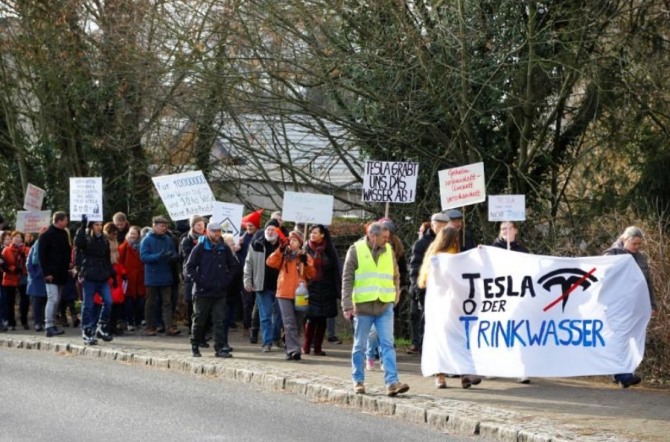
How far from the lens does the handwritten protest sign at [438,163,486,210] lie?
664 inches

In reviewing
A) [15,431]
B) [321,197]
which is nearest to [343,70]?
[321,197]

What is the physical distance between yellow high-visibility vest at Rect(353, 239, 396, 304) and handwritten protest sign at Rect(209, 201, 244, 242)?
23.5 feet

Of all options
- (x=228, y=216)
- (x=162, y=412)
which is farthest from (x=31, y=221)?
(x=162, y=412)

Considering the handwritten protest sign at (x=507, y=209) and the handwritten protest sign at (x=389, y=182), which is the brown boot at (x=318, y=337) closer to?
the handwritten protest sign at (x=389, y=182)

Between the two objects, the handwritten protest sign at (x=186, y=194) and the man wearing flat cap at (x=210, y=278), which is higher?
the handwritten protest sign at (x=186, y=194)

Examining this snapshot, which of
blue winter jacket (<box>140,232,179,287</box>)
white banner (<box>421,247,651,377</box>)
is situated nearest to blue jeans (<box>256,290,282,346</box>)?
blue winter jacket (<box>140,232,179,287</box>)

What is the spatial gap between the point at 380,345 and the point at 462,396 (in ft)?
3.28

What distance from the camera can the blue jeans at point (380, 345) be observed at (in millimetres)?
13062

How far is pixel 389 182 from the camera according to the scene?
60.9 feet

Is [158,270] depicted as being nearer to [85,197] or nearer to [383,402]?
[85,197]

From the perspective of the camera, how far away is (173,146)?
26016 millimetres

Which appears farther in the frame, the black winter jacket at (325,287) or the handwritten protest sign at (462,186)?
the handwritten protest sign at (462,186)

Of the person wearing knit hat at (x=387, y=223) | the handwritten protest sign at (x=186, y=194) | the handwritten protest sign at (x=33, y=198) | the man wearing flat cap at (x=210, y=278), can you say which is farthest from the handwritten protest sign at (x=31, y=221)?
the person wearing knit hat at (x=387, y=223)

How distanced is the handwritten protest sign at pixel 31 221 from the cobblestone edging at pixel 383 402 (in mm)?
4856
